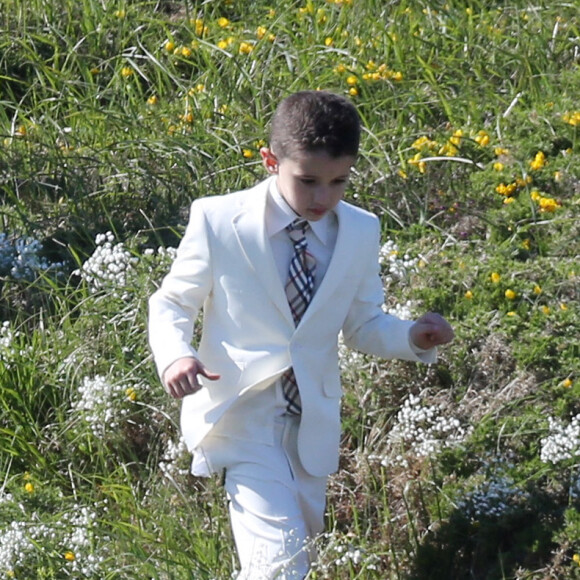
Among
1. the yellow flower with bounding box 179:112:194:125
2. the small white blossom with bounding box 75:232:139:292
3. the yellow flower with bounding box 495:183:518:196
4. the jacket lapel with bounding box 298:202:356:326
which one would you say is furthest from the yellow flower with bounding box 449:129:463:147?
the jacket lapel with bounding box 298:202:356:326

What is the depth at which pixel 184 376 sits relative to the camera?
333 cm

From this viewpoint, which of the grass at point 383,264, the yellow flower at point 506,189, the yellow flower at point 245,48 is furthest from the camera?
the yellow flower at point 245,48

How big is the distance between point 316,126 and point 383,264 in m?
1.63

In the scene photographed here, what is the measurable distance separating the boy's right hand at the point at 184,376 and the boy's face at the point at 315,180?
50cm

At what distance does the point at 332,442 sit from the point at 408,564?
1.75ft

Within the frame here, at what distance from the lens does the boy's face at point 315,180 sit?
136 inches

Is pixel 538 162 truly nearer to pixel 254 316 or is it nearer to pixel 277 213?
pixel 277 213

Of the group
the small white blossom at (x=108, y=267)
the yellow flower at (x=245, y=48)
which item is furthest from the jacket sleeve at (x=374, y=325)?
the yellow flower at (x=245, y=48)

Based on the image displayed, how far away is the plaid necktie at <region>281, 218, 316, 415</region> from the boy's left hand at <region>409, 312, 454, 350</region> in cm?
30

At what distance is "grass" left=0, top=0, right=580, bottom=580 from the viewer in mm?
4086

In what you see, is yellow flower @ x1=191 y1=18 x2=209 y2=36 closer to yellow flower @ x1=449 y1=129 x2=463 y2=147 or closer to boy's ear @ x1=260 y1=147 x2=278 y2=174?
yellow flower @ x1=449 y1=129 x2=463 y2=147

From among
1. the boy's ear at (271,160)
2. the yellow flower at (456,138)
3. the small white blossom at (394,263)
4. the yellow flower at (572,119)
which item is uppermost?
the boy's ear at (271,160)

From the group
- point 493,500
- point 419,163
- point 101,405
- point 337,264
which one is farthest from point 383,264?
point 337,264

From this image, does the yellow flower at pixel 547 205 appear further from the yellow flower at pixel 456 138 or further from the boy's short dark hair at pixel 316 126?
the boy's short dark hair at pixel 316 126
